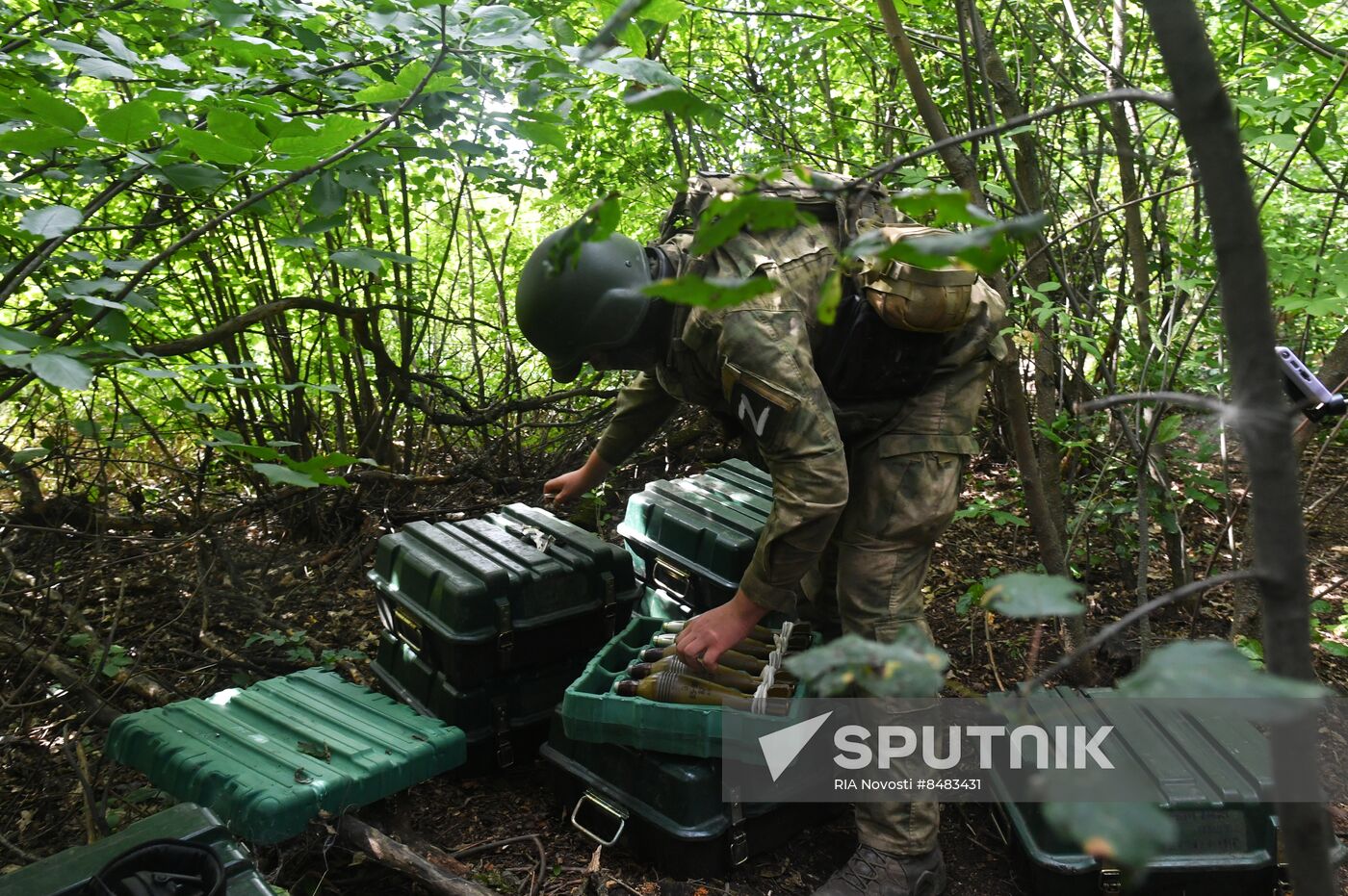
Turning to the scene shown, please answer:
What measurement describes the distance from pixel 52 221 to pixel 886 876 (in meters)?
2.47

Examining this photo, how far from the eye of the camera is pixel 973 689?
3455 mm

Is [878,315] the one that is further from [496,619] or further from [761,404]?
[496,619]

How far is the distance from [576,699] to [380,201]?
2982 millimetres

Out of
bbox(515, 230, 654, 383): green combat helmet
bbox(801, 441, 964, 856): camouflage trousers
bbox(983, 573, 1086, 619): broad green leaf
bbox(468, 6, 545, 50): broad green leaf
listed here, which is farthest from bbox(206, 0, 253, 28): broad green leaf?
bbox(983, 573, 1086, 619): broad green leaf

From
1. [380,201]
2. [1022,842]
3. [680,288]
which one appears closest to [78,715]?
[380,201]

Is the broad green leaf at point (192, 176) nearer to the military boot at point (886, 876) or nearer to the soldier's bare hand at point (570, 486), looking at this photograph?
the soldier's bare hand at point (570, 486)

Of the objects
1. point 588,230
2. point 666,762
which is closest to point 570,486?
point 666,762

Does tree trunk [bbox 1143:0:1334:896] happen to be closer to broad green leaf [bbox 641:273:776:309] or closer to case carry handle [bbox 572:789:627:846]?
broad green leaf [bbox 641:273:776:309]

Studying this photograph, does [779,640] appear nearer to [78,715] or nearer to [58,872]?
[58,872]

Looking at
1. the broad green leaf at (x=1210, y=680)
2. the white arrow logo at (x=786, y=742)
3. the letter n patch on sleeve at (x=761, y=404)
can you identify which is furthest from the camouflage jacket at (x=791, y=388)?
the broad green leaf at (x=1210, y=680)

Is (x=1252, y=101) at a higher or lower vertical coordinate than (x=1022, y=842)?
higher

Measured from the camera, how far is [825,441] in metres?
2.40

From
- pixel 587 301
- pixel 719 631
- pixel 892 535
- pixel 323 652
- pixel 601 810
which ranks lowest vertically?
pixel 323 652

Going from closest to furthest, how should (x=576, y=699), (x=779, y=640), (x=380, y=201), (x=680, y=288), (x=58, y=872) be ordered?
(x=680, y=288) → (x=58, y=872) → (x=576, y=699) → (x=779, y=640) → (x=380, y=201)
